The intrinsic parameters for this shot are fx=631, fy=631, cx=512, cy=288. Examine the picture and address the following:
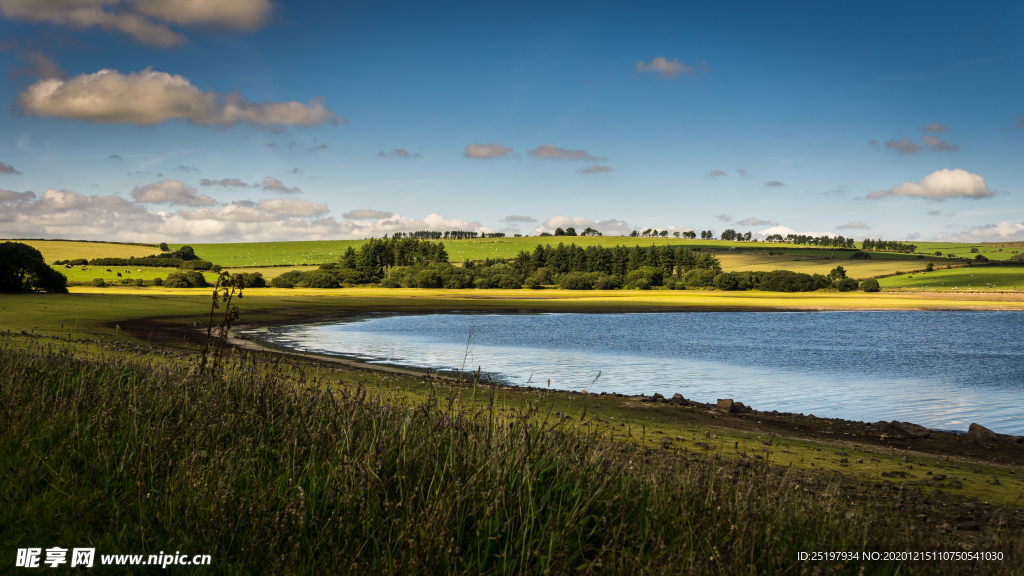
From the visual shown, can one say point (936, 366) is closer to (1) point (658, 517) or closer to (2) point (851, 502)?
(2) point (851, 502)

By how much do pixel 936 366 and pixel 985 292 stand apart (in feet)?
263

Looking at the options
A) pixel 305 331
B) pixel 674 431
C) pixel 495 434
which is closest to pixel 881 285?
pixel 305 331

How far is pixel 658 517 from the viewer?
469cm

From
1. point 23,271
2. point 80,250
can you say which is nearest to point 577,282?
point 23,271

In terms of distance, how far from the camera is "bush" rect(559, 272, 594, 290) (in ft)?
395

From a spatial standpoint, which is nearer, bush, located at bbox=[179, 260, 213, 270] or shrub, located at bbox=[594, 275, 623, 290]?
bush, located at bbox=[179, 260, 213, 270]

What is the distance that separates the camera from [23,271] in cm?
5175

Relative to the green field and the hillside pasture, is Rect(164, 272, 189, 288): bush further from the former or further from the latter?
the green field

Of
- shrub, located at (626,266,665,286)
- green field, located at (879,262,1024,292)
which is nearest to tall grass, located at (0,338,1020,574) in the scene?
green field, located at (879,262,1024,292)

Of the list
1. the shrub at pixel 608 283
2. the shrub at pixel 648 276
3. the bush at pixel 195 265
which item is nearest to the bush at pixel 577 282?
the shrub at pixel 608 283

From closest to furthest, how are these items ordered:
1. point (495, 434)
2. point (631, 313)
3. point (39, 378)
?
point (495, 434), point (39, 378), point (631, 313)

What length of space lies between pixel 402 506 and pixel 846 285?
380ft

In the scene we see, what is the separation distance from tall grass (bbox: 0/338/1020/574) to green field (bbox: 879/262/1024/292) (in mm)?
110962

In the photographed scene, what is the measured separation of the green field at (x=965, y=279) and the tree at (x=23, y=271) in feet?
370
